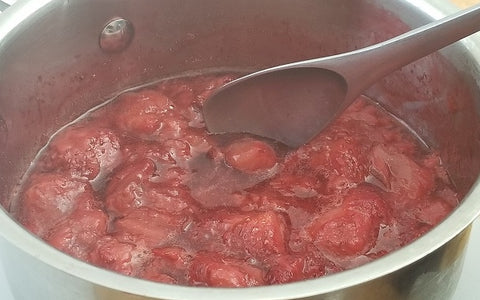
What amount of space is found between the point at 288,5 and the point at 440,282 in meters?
0.73

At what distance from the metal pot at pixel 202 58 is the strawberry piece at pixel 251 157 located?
0.31 m

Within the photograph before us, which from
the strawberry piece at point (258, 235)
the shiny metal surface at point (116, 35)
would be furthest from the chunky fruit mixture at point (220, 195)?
the shiny metal surface at point (116, 35)

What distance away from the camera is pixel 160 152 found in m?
1.37

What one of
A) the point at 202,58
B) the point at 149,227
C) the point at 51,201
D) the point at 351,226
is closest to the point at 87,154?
the point at 51,201

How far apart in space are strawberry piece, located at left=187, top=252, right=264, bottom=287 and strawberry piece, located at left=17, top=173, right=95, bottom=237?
0.84ft

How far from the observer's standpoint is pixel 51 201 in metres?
1.26

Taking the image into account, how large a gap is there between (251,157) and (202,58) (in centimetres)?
36

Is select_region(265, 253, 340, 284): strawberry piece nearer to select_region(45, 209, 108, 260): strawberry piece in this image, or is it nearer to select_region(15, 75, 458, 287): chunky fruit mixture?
select_region(15, 75, 458, 287): chunky fruit mixture

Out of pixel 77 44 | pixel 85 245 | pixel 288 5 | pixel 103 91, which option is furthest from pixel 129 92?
pixel 85 245

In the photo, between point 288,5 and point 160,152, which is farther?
point 288,5

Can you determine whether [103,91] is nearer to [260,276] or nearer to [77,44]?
[77,44]

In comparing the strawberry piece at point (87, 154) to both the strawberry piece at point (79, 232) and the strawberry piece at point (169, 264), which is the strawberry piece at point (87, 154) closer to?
the strawberry piece at point (79, 232)

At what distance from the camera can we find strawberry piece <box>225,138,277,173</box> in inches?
52.7

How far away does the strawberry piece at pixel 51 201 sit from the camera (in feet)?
4.10
